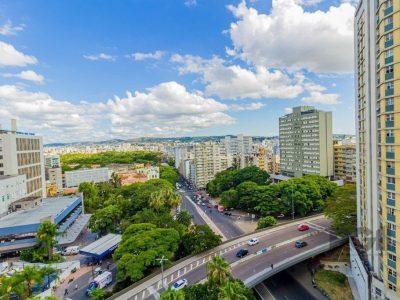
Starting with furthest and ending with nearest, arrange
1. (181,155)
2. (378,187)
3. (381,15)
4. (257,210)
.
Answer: (181,155), (257,210), (378,187), (381,15)

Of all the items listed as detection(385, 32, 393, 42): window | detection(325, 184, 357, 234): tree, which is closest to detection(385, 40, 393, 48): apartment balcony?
detection(385, 32, 393, 42): window

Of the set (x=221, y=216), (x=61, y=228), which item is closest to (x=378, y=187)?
(x=221, y=216)

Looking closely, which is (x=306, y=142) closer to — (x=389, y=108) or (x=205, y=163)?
(x=205, y=163)

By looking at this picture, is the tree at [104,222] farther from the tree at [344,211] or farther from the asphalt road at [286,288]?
the tree at [344,211]

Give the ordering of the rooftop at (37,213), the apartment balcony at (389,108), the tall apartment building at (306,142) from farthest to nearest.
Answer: the tall apartment building at (306,142) < the rooftop at (37,213) < the apartment balcony at (389,108)

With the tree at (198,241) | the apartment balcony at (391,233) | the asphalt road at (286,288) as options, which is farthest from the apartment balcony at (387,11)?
the tree at (198,241)

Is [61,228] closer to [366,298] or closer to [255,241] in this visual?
[255,241]
